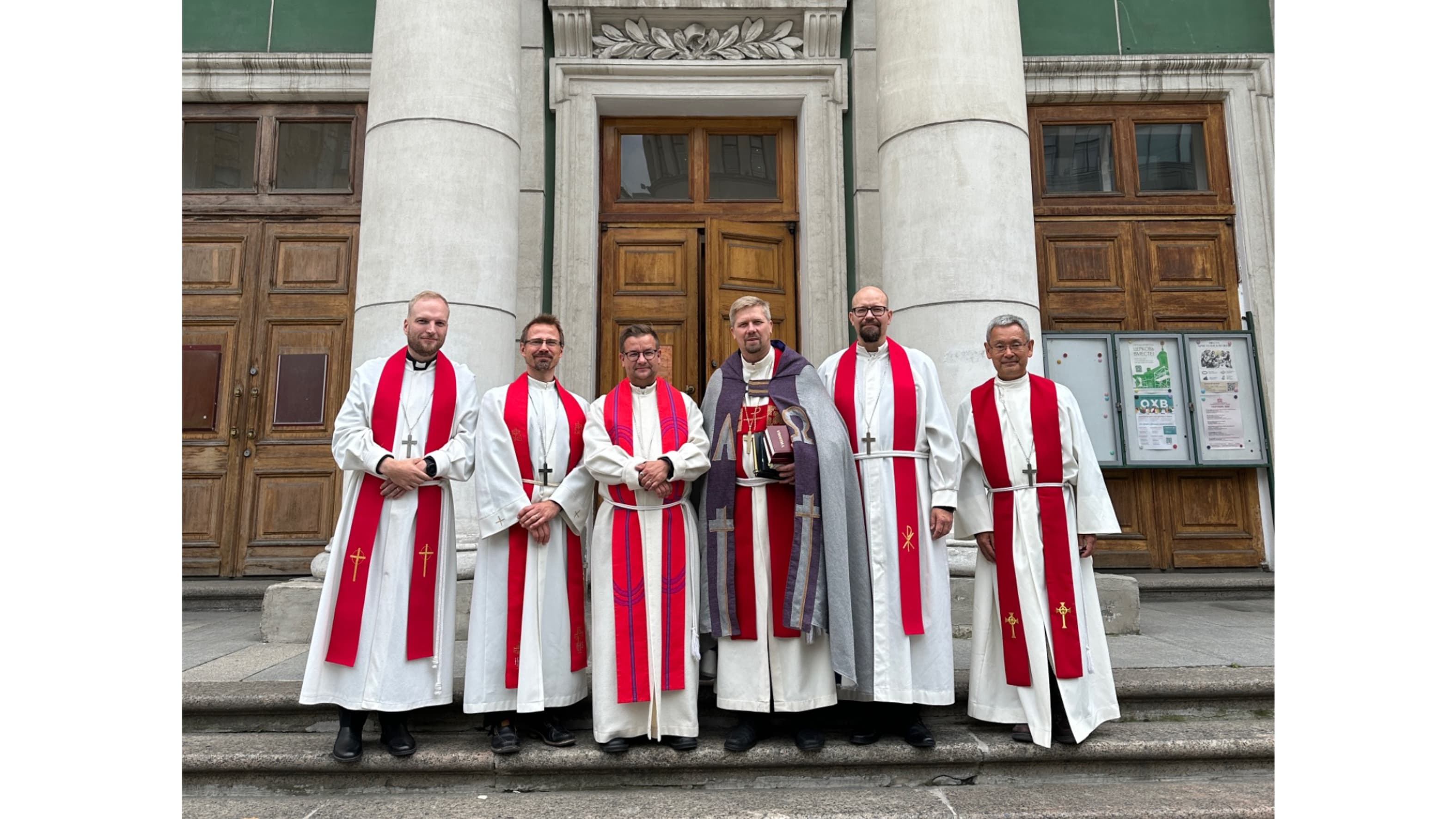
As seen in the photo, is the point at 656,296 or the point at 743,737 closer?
the point at 743,737

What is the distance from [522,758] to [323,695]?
0.90 meters

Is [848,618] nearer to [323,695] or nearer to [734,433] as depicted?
[734,433]

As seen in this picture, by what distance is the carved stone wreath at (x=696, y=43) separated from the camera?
24.2ft

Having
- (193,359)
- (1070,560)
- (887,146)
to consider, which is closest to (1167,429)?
(887,146)

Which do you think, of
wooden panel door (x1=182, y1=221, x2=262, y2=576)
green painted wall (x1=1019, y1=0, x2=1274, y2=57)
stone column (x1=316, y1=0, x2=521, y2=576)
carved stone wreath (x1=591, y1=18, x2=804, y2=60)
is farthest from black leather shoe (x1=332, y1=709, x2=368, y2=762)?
green painted wall (x1=1019, y1=0, x2=1274, y2=57)

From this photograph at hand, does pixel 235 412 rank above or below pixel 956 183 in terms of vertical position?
below

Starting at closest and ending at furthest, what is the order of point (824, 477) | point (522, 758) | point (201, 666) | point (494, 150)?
point (522, 758)
point (824, 477)
point (201, 666)
point (494, 150)

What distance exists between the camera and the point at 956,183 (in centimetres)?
594

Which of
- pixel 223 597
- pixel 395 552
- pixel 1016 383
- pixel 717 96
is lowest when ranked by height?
pixel 223 597

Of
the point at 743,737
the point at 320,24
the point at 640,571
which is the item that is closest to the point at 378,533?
the point at 640,571

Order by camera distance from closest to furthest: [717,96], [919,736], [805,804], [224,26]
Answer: [805,804] → [919,736] → [717,96] → [224,26]

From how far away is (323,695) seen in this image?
3.68 m

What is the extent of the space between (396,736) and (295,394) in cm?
476

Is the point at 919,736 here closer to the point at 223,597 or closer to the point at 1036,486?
the point at 1036,486
